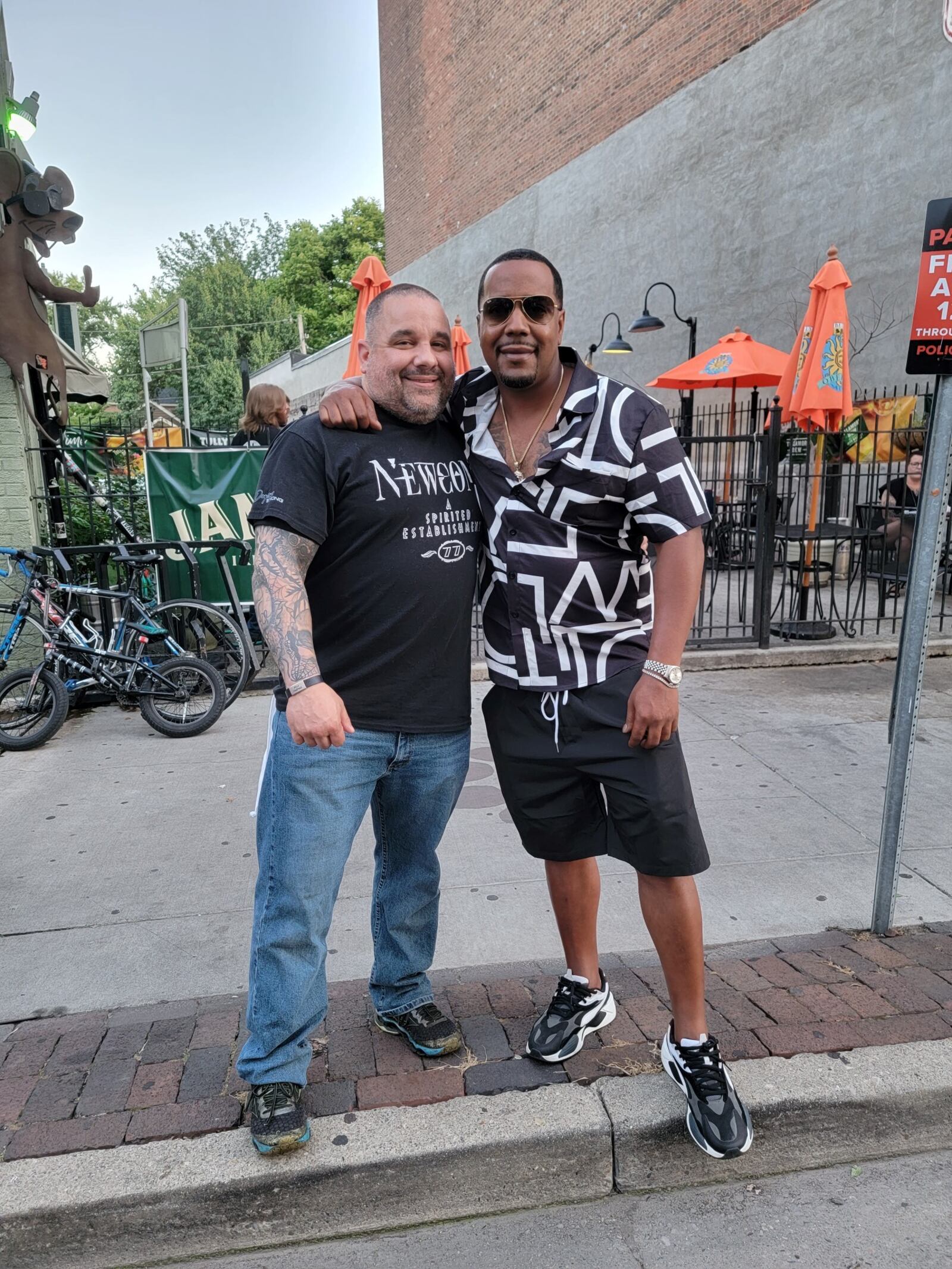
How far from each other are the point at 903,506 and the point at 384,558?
689 cm

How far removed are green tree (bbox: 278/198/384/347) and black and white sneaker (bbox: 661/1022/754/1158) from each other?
46.9m

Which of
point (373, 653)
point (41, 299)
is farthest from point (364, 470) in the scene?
point (41, 299)

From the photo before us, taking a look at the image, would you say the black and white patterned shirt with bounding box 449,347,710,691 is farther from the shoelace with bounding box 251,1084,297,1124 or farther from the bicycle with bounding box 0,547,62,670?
the bicycle with bounding box 0,547,62,670

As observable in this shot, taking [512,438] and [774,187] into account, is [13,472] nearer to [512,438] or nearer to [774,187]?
[512,438]

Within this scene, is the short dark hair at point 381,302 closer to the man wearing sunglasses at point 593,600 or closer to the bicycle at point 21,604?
the man wearing sunglasses at point 593,600

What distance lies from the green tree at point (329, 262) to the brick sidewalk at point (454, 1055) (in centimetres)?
4627

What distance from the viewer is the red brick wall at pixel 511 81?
49.6 ft

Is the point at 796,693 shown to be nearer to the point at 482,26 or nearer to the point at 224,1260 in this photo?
the point at 224,1260

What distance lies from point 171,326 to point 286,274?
130ft

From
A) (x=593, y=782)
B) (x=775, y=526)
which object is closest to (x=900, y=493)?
(x=775, y=526)

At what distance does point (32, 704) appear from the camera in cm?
577

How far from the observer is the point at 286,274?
48.1 m

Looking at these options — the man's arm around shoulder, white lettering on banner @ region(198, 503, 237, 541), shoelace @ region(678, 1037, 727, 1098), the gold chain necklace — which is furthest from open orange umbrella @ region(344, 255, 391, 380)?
shoelace @ region(678, 1037, 727, 1098)

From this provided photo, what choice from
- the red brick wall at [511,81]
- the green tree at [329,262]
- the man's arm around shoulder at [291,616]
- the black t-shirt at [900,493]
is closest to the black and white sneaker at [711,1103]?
Answer: the man's arm around shoulder at [291,616]
